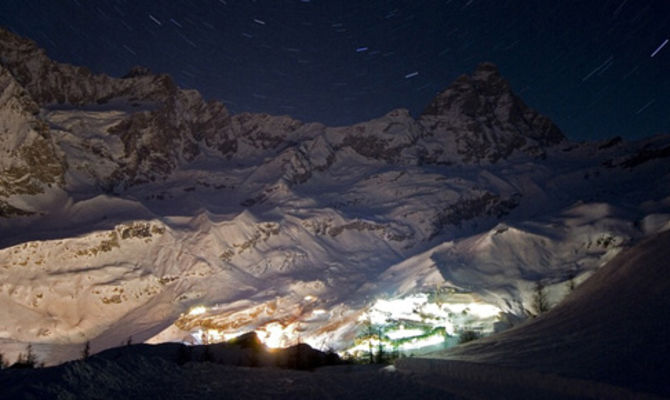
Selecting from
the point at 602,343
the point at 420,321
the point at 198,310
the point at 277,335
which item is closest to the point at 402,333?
the point at 420,321

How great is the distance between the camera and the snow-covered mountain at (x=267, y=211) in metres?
80.3

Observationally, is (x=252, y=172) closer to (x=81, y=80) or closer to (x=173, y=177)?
(x=173, y=177)

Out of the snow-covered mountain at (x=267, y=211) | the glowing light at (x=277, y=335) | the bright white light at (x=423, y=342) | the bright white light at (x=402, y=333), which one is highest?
the snow-covered mountain at (x=267, y=211)

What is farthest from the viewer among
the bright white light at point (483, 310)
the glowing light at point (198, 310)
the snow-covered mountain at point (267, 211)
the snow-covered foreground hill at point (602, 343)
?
the glowing light at point (198, 310)

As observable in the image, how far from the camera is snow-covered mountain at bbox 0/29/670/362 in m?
80.3

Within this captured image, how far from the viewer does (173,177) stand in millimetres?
141625

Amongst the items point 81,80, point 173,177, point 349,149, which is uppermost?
point 81,80

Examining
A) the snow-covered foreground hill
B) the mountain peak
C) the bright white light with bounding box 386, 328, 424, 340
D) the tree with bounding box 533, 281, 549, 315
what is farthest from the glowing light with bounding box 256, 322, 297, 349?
the mountain peak

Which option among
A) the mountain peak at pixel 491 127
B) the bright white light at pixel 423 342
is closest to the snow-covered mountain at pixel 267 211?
the mountain peak at pixel 491 127

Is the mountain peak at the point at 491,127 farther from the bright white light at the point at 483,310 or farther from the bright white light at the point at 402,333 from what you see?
the bright white light at the point at 402,333

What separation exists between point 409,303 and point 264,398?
2696 inches

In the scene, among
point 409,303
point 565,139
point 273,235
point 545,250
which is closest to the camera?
point 409,303

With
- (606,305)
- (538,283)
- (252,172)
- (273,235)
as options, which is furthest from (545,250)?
(252,172)

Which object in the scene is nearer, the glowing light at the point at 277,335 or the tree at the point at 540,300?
the tree at the point at 540,300
